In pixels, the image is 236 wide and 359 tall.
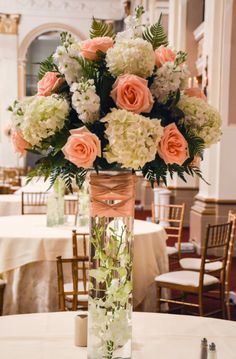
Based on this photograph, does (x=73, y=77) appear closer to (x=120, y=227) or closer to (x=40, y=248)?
(x=120, y=227)

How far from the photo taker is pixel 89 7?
16859 millimetres

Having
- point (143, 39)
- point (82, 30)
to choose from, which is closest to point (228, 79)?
point (143, 39)

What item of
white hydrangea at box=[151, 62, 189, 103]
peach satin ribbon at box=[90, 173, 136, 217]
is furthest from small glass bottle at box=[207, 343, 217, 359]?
white hydrangea at box=[151, 62, 189, 103]

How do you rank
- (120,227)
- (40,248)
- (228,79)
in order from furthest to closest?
(228,79)
(40,248)
(120,227)

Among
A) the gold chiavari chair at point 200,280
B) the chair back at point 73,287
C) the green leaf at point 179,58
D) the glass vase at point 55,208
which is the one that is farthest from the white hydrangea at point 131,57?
the glass vase at point 55,208

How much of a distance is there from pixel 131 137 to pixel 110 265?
35 cm

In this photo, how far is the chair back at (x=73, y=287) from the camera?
233 cm

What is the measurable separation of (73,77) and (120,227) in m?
0.44

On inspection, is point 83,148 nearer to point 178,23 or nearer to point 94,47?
point 94,47

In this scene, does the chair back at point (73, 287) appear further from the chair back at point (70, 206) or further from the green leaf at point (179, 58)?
the chair back at point (70, 206)

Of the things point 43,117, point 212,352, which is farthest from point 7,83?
point 212,352

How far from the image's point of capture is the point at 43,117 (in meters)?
1.32

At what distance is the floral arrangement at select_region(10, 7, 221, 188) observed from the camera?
126 cm

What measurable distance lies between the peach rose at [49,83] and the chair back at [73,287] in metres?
1.00
